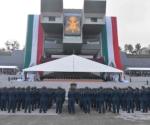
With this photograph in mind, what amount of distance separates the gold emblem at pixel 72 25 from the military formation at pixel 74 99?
34641mm

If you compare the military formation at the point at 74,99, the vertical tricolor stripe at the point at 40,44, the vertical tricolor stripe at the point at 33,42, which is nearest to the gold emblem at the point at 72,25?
the vertical tricolor stripe at the point at 40,44

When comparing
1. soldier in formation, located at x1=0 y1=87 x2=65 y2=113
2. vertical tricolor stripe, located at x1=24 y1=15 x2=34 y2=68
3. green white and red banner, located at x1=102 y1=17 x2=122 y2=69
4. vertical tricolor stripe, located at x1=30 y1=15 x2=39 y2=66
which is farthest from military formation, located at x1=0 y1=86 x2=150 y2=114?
vertical tricolor stripe, located at x1=24 y1=15 x2=34 y2=68

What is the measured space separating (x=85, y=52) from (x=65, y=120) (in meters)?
45.4

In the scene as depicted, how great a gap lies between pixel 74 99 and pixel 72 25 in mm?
35627

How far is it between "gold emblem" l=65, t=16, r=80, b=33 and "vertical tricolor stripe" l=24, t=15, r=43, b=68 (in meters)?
5.47

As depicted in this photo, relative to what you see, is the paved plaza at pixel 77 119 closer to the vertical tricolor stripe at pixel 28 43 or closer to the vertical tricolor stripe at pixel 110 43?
the vertical tricolor stripe at pixel 110 43

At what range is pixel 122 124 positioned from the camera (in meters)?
12.3

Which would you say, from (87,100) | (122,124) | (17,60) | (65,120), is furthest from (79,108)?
(17,60)

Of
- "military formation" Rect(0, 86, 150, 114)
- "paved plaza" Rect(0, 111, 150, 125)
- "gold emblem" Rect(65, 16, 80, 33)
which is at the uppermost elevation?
"gold emblem" Rect(65, 16, 80, 33)

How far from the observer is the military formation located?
51.2 feet

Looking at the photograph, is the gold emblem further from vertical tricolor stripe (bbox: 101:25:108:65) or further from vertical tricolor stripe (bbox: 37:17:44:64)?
vertical tricolor stripe (bbox: 37:17:44:64)

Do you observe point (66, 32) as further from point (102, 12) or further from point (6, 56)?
point (6, 56)

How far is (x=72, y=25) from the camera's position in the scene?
1980 inches

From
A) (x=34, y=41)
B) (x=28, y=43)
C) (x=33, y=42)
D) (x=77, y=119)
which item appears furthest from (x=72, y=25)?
(x=77, y=119)
